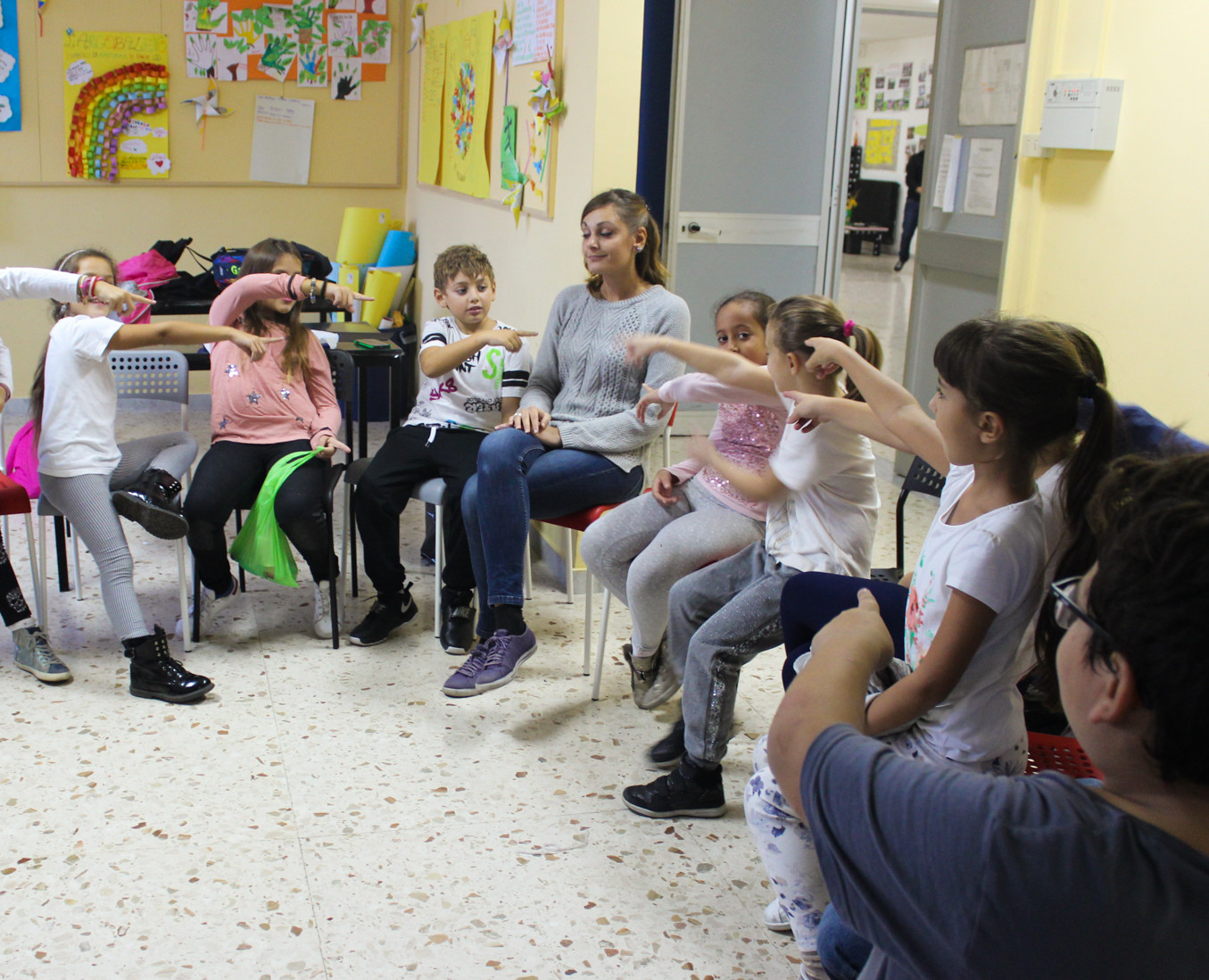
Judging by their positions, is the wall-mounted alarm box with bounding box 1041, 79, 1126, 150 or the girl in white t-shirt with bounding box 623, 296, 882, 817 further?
the wall-mounted alarm box with bounding box 1041, 79, 1126, 150

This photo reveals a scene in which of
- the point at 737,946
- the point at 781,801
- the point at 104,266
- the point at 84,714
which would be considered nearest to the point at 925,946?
the point at 781,801

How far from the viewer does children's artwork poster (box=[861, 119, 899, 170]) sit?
15.8 metres

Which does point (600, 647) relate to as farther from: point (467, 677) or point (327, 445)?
point (327, 445)

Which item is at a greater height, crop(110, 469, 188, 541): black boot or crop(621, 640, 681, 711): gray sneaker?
crop(110, 469, 188, 541): black boot

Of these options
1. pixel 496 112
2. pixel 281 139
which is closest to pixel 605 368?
pixel 496 112

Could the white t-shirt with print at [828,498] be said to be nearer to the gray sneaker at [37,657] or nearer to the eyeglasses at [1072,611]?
the eyeglasses at [1072,611]

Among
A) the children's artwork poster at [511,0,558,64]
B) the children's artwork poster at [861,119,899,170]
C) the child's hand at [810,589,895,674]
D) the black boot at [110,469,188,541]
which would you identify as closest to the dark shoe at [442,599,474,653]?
the black boot at [110,469,188,541]

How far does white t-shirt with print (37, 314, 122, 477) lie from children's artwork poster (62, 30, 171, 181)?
2.92 meters

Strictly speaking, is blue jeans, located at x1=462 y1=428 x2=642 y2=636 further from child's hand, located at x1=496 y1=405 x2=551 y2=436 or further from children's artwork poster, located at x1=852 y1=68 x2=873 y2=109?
children's artwork poster, located at x1=852 y1=68 x2=873 y2=109

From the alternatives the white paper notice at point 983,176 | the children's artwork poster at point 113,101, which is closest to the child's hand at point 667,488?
the white paper notice at point 983,176

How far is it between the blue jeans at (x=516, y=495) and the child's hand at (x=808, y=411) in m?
0.87

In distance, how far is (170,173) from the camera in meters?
5.32

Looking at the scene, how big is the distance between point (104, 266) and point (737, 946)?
7.50 feet

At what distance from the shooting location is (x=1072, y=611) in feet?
2.54
